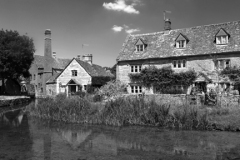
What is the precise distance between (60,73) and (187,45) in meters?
21.5

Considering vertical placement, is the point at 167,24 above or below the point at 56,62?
above

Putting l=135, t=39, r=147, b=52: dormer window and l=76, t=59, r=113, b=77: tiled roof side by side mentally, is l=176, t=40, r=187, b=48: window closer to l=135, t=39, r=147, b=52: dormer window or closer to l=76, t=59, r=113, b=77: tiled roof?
l=135, t=39, r=147, b=52: dormer window

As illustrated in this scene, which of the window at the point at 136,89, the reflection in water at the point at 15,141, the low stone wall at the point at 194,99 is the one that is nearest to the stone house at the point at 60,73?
the window at the point at 136,89

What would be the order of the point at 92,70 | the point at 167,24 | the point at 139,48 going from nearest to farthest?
the point at 139,48 < the point at 167,24 < the point at 92,70

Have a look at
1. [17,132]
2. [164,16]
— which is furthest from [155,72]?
[17,132]

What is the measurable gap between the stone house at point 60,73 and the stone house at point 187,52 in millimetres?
8473

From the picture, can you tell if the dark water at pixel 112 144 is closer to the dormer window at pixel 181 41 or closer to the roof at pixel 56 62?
the dormer window at pixel 181 41

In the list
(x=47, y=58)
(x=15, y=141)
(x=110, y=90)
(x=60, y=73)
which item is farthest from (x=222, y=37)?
(x=47, y=58)

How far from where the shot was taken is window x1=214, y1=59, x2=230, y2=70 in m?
26.4

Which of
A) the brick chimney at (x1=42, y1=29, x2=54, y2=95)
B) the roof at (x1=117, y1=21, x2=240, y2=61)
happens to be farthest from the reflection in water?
the brick chimney at (x1=42, y1=29, x2=54, y2=95)

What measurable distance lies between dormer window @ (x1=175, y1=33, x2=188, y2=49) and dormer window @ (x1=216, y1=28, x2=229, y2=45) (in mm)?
3632

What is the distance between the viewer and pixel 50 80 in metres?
45.2

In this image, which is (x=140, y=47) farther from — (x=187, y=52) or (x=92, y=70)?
(x=92, y=70)

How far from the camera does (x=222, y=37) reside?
27094mm
